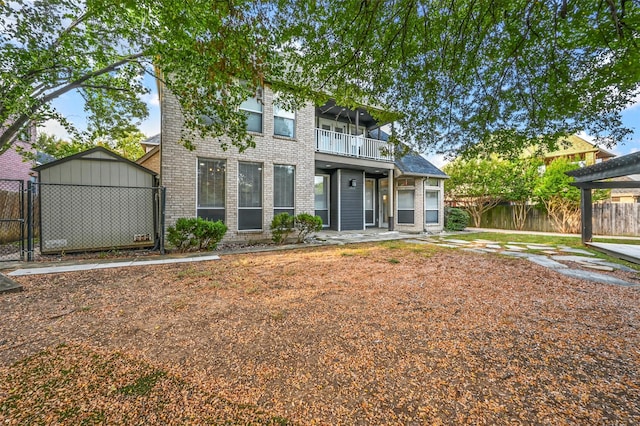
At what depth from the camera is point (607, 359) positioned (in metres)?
2.08

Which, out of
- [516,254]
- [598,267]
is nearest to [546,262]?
[598,267]

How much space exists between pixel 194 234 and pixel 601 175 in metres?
10.6

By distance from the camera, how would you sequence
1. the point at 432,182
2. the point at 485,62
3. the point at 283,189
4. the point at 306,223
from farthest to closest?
the point at 432,182 < the point at 283,189 < the point at 306,223 < the point at 485,62

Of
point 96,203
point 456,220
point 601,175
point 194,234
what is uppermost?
point 601,175

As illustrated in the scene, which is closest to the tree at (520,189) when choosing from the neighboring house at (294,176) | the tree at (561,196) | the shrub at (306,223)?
the tree at (561,196)

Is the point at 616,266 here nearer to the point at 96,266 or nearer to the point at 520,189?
the point at 96,266

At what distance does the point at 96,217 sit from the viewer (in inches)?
262

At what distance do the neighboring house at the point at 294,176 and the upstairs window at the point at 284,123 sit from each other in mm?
35

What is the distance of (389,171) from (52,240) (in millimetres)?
11860

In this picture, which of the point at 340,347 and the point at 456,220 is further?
the point at 456,220

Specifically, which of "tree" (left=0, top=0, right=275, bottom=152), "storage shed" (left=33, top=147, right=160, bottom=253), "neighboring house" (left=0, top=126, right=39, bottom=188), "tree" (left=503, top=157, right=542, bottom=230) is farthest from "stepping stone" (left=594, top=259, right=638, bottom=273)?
"neighboring house" (left=0, top=126, right=39, bottom=188)

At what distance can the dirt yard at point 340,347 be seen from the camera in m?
1.58

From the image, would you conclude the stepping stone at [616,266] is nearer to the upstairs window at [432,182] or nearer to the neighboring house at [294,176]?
the neighboring house at [294,176]

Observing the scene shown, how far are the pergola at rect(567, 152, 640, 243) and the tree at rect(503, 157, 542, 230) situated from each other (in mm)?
6123
